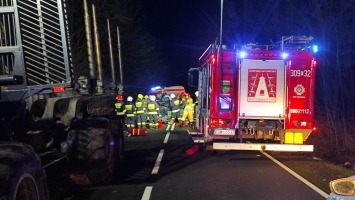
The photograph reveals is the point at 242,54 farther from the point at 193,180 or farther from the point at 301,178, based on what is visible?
the point at 193,180

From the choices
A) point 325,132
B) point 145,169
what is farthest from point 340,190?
point 325,132

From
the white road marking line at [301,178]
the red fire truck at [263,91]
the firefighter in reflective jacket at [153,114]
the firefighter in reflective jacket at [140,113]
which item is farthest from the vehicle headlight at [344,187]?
the firefighter in reflective jacket at [153,114]

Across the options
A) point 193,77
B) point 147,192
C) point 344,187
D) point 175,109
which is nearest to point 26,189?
point 344,187

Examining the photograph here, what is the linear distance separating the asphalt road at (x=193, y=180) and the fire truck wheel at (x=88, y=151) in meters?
0.30

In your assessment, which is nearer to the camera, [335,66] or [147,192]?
[147,192]

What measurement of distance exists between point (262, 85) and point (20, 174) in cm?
851

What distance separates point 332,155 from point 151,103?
38.9 ft

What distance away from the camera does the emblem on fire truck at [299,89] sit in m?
12.1

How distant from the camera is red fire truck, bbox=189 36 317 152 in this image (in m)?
12.0

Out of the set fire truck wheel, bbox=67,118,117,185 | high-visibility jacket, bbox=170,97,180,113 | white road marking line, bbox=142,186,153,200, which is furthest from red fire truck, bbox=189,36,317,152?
high-visibility jacket, bbox=170,97,180,113

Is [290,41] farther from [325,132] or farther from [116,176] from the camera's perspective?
[325,132]

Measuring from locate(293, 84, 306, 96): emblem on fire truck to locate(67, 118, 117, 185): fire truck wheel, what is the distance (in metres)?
5.40

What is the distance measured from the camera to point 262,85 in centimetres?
1220

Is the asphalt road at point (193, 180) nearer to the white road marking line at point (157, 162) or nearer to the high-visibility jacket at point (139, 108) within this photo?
the white road marking line at point (157, 162)
